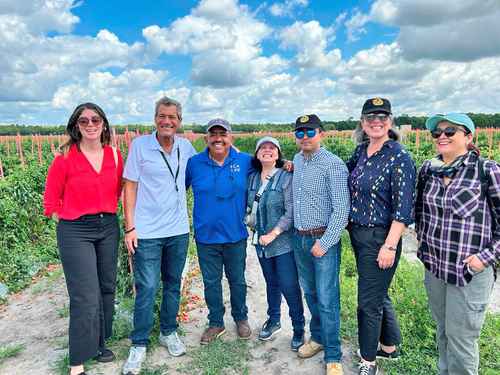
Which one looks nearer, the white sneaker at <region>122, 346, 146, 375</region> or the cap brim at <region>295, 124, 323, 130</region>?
the cap brim at <region>295, 124, 323, 130</region>

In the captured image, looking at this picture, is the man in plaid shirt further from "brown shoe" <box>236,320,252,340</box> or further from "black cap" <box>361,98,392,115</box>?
"brown shoe" <box>236,320,252,340</box>

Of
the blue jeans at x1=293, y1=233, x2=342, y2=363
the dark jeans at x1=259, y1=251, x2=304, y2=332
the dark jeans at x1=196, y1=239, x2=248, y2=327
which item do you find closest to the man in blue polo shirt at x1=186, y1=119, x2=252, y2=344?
the dark jeans at x1=196, y1=239, x2=248, y2=327

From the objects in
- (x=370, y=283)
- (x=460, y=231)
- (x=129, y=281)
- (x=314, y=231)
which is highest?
(x=460, y=231)

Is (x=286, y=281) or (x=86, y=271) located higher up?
(x=86, y=271)

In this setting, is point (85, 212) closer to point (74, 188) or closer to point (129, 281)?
point (74, 188)

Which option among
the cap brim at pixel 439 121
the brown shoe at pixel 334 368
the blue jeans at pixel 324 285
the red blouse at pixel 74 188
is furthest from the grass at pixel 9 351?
the cap brim at pixel 439 121

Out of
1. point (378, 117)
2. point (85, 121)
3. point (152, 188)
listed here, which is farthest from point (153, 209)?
point (378, 117)

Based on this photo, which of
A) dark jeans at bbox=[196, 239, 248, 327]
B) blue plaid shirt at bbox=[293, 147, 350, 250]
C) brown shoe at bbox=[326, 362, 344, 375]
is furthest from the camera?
dark jeans at bbox=[196, 239, 248, 327]

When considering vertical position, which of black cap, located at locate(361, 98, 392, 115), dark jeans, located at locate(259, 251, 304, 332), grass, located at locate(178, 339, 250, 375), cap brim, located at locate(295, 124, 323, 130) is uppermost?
black cap, located at locate(361, 98, 392, 115)

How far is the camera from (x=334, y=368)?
9.74 ft

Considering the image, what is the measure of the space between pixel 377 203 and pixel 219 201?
1232mm

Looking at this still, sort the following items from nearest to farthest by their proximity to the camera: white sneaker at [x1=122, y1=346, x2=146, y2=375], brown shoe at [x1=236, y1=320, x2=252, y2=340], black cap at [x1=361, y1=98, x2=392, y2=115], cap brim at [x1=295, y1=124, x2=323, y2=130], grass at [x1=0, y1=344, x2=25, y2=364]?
1. black cap at [x1=361, y1=98, x2=392, y2=115]
2. cap brim at [x1=295, y1=124, x2=323, y2=130]
3. white sneaker at [x1=122, y1=346, x2=146, y2=375]
4. grass at [x1=0, y1=344, x2=25, y2=364]
5. brown shoe at [x1=236, y1=320, x2=252, y2=340]

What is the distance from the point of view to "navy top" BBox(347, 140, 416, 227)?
2414mm

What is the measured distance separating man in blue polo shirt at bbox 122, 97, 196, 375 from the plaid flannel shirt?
1.81 metres
